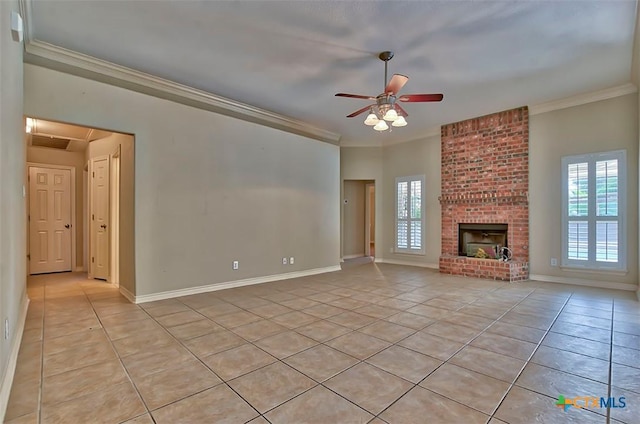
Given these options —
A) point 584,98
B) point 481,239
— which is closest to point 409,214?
point 481,239

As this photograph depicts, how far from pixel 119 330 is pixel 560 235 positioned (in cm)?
642

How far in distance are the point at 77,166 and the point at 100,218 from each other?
6.45ft

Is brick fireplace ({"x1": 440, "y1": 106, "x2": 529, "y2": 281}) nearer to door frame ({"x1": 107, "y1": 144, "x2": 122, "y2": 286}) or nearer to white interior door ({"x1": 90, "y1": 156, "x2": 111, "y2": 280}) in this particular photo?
door frame ({"x1": 107, "y1": 144, "x2": 122, "y2": 286})

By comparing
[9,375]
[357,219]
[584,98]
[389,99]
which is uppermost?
[584,98]

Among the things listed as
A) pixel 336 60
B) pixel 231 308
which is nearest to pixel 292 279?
pixel 231 308

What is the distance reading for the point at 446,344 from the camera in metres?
2.60

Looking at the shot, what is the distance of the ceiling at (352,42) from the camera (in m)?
2.78

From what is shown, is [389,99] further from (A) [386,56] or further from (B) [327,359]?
(B) [327,359]

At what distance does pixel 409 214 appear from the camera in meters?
7.25

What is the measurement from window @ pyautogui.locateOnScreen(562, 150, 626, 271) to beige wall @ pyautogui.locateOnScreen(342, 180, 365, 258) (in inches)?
197

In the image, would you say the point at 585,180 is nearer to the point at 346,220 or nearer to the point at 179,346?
the point at 346,220

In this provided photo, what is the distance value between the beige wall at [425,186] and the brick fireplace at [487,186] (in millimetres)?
219

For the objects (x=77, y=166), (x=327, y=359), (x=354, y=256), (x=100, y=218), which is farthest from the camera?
(x=354, y=256)

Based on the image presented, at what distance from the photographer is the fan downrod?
3.45m
